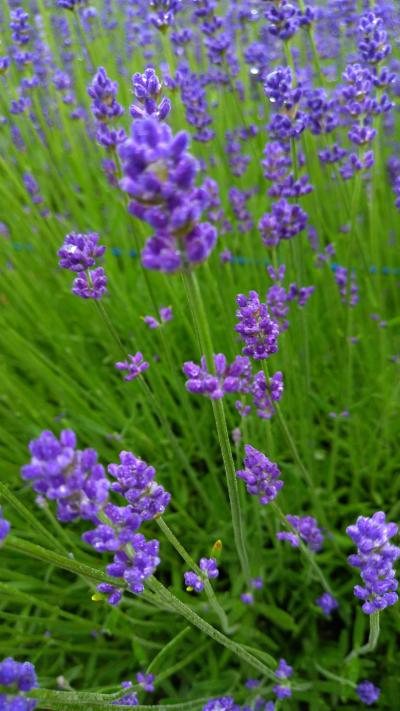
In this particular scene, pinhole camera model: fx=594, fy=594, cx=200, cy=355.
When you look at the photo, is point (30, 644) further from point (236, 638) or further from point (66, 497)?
point (66, 497)

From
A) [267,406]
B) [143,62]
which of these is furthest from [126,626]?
[143,62]

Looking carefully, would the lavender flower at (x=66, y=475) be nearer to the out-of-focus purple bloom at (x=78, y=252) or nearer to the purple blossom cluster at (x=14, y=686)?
the purple blossom cluster at (x=14, y=686)

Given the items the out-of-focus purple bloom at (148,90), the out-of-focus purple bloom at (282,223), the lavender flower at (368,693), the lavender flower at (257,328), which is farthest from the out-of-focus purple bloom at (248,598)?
the out-of-focus purple bloom at (148,90)

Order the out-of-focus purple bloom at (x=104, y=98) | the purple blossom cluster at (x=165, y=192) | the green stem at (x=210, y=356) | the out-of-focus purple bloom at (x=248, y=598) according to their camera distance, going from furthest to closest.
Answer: the out-of-focus purple bloom at (x=248, y=598) < the out-of-focus purple bloom at (x=104, y=98) < the green stem at (x=210, y=356) < the purple blossom cluster at (x=165, y=192)

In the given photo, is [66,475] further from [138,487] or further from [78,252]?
[78,252]

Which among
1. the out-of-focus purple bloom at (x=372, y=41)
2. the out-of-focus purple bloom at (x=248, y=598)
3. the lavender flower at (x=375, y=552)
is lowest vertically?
the lavender flower at (x=375, y=552)

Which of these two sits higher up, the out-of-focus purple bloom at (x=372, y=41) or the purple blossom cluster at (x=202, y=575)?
the out-of-focus purple bloom at (x=372, y=41)

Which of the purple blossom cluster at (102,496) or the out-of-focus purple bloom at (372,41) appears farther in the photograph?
the out-of-focus purple bloom at (372,41)

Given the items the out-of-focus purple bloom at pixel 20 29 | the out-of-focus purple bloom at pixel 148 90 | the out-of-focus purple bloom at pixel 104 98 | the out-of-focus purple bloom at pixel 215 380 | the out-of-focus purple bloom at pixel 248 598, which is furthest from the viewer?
the out-of-focus purple bloom at pixel 20 29
